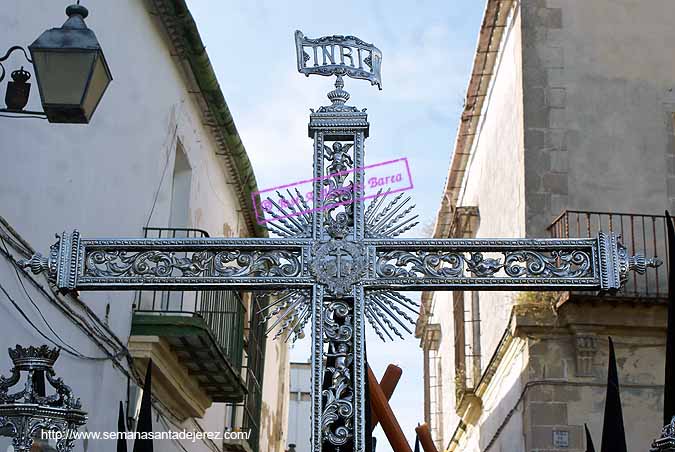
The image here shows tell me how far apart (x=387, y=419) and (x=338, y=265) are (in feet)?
9.18

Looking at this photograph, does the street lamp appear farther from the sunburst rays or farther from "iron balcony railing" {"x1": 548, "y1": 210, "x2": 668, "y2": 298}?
"iron balcony railing" {"x1": 548, "y1": 210, "x2": 668, "y2": 298}

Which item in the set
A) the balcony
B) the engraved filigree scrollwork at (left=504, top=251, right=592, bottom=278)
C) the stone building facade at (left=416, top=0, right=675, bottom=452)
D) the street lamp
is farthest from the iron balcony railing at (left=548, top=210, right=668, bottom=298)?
the street lamp

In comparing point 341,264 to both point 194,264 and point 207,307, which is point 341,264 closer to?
point 194,264

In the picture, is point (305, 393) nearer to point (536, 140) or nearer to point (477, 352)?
point (477, 352)

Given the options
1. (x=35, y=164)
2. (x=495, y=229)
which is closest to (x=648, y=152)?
(x=495, y=229)

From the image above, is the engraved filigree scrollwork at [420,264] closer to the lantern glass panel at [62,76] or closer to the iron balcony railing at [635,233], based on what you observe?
the lantern glass panel at [62,76]

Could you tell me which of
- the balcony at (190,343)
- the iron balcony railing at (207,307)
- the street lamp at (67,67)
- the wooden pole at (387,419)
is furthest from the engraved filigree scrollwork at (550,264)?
the iron balcony railing at (207,307)

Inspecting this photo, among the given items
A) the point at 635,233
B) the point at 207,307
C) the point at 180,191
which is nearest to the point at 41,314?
the point at 207,307

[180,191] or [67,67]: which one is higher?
[180,191]

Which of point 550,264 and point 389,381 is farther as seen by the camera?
point 389,381

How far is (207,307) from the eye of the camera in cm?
1237

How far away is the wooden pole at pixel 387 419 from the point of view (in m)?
7.31

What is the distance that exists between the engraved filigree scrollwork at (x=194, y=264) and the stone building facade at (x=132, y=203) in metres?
1.11

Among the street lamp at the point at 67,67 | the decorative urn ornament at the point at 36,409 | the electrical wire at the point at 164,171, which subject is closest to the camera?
the decorative urn ornament at the point at 36,409
